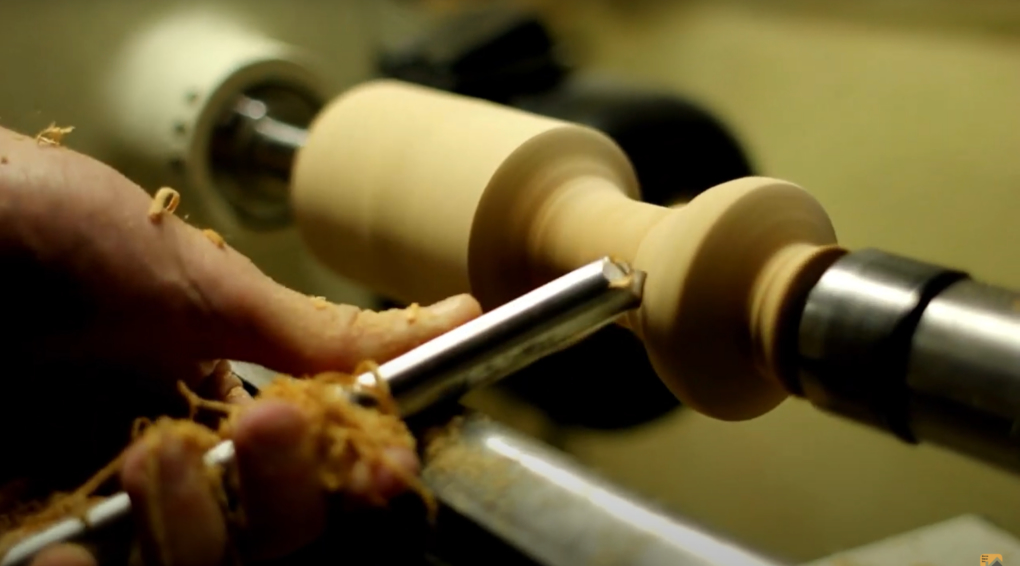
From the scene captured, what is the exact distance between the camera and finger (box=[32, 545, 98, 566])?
0.24m

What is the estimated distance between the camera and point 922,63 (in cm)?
82

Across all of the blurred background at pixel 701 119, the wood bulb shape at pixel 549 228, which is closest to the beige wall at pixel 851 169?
the blurred background at pixel 701 119

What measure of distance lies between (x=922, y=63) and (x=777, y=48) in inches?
6.9

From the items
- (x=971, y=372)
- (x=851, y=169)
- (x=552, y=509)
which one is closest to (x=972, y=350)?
(x=971, y=372)

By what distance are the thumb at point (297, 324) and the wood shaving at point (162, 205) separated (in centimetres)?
2

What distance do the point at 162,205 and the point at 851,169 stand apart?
69 cm

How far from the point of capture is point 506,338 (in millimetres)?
298

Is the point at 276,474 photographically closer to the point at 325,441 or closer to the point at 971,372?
the point at 325,441

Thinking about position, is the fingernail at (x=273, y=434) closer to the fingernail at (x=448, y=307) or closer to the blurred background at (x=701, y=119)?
the fingernail at (x=448, y=307)

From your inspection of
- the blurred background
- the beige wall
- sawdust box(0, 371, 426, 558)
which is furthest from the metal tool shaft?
the beige wall

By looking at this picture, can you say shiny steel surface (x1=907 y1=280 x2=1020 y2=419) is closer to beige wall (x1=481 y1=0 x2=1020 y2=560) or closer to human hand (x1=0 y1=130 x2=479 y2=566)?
human hand (x1=0 y1=130 x2=479 y2=566)

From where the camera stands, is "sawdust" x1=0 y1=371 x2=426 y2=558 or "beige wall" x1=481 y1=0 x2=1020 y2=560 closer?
"sawdust" x1=0 y1=371 x2=426 y2=558

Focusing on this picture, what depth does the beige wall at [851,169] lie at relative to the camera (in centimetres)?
77

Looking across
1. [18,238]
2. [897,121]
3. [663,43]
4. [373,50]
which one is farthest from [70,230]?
[663,43]
